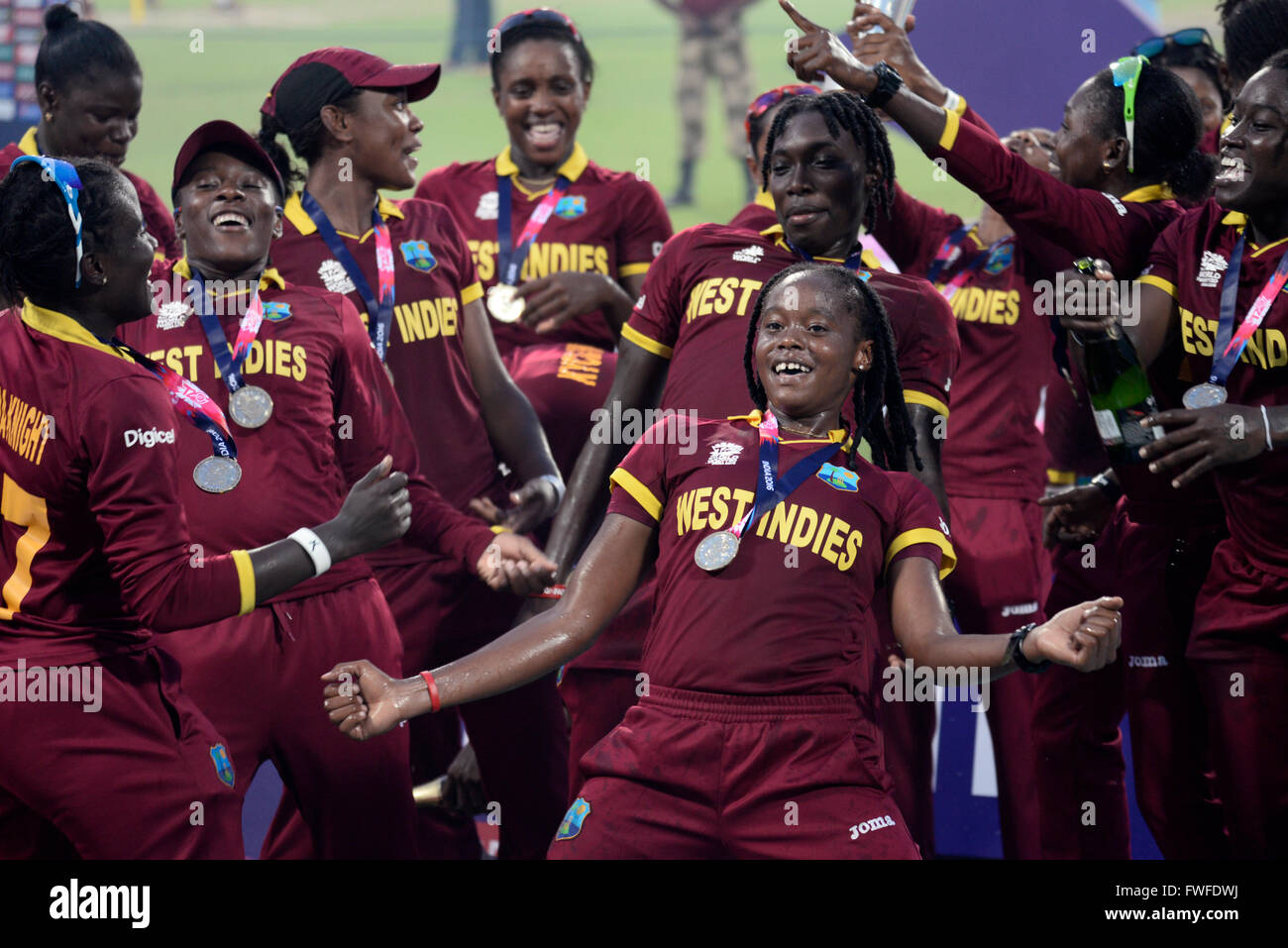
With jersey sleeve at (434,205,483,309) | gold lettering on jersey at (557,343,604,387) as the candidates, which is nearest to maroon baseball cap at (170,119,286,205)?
jersey sleeve at (434,205,483,309)

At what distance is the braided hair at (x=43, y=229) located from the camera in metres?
3.73

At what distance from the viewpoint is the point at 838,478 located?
376 cm

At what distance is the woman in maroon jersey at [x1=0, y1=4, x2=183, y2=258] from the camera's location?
5734mm

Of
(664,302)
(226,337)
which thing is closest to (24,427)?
(226,337)

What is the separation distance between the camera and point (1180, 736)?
466cm

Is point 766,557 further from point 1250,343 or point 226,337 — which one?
point 226,337

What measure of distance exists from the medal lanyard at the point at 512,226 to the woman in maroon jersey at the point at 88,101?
117cm

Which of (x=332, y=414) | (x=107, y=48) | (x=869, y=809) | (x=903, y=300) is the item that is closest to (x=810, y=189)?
(x=903, y=300)

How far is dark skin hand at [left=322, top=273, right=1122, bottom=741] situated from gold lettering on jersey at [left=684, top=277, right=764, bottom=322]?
590mm

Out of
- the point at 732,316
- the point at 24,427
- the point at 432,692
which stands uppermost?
the point at 732,316

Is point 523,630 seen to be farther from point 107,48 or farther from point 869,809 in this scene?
point 107,48

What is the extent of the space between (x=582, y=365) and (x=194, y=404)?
81.8 inches

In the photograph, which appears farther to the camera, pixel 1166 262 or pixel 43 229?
pixel 1166 262

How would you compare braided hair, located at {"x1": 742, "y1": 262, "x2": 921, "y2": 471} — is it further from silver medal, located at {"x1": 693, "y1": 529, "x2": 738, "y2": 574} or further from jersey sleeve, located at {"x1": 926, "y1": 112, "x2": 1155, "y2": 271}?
jersey sleeve, located at {"x1": 926, "y1": 112, "x2": 1155, "y2": 271}
